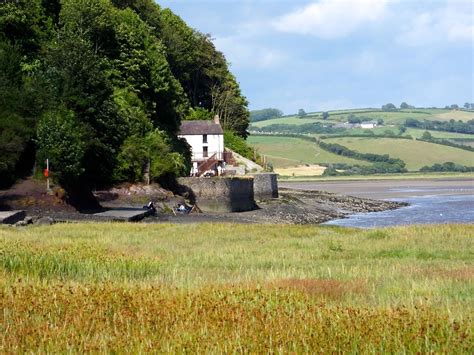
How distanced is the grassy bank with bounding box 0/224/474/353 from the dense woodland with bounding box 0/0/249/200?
32.7 metres

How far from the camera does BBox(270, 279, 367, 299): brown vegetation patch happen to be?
14.5 m

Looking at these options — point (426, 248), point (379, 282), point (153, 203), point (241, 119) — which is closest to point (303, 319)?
point (379, 282)

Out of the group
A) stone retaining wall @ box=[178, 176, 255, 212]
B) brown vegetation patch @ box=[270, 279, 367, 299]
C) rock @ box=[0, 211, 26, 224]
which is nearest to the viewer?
brown vegetation patch @ box=[270, 279, 367, 299]

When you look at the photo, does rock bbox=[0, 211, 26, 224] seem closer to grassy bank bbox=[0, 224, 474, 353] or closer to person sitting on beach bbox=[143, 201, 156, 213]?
grassy bank bbox=[0, 224, 474, 353]

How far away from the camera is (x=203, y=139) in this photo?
106m

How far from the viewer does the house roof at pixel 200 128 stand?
345 ft

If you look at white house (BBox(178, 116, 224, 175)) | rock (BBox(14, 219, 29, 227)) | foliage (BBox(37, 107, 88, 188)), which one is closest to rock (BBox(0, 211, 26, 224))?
rock (BBox(14, 219, 29, 227))

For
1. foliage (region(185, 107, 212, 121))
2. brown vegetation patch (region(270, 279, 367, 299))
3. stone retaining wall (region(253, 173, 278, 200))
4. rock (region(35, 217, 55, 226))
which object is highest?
foliage (region(185, 107, 212, 121))

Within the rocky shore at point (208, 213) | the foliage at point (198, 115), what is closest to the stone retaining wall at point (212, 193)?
the rocky shore at point (208, 213)

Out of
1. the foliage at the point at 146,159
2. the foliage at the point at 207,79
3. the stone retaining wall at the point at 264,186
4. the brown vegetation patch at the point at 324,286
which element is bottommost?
the stone retaining wall at the point at 264,186

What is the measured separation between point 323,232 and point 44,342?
27.1 metres

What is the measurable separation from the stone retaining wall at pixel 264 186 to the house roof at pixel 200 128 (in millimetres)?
15327

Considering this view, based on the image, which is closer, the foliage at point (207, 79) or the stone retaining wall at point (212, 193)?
the stone retaining wall at point (212, 193)

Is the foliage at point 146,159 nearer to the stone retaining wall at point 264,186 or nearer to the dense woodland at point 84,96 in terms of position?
the dense woodland at point 84,96
